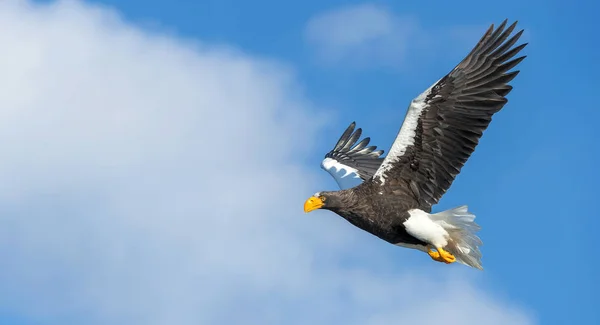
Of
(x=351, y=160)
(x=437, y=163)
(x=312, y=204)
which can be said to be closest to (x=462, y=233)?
(x=437, y=163)

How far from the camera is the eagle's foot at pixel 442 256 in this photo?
14312 mm

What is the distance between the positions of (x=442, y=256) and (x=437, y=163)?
1312mm

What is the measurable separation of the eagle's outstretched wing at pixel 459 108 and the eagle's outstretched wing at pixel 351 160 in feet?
12.2

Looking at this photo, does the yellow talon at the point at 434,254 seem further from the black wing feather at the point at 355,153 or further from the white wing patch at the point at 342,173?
the black wing feather at the point at 355,153

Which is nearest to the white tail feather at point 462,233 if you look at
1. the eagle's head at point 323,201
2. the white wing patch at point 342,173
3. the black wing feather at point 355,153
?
the eagle's head at point 323,201

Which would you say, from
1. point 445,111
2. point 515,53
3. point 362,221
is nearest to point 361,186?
point 362,221

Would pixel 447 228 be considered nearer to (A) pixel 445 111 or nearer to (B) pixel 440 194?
(B) pixel 440 194

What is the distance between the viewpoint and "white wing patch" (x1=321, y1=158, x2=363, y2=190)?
58.7 ft

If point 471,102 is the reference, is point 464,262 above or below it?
below

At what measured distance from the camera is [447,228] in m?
14.3

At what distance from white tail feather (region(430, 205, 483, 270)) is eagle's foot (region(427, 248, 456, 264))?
10 centimetres

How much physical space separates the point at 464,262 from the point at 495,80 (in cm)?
262

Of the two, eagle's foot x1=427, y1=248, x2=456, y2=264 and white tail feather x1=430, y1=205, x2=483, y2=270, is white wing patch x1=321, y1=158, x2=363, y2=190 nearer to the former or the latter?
eagle's foot x1=427, y1=248, x2=456, y2=264

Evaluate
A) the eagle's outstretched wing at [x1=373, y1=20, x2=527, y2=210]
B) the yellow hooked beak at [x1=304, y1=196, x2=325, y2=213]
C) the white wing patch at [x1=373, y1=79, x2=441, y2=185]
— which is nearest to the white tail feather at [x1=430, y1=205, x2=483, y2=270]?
the eagle's outstretched wing at [x1=373, y1=20, x2=527, y2=210]
